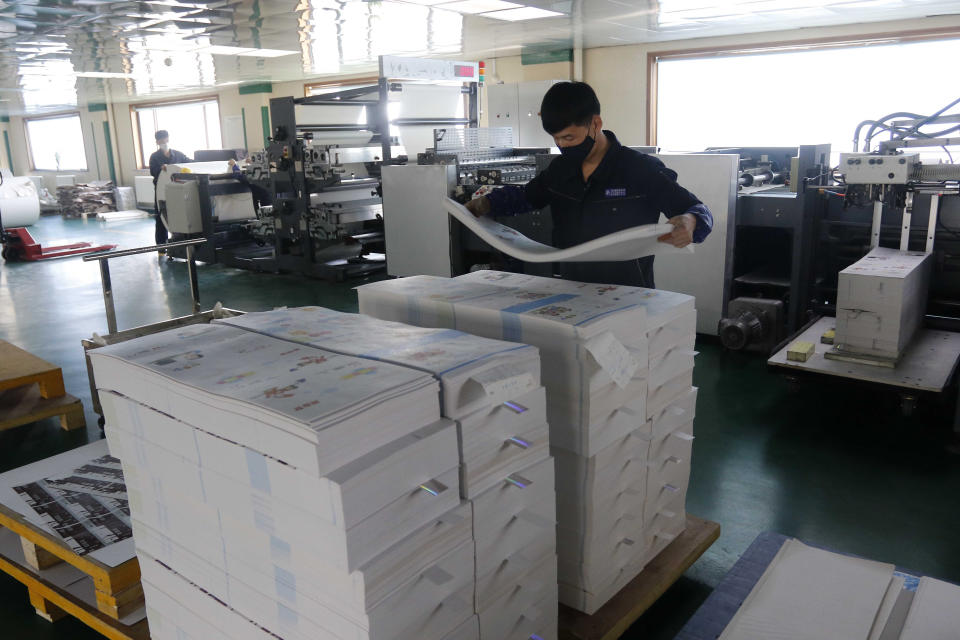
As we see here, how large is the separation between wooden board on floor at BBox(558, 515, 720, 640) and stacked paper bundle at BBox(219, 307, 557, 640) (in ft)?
0.44

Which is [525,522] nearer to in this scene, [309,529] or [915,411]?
[309,529]

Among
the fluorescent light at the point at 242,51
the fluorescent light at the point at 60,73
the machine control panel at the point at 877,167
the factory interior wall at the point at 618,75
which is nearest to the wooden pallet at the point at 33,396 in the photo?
the machine control panel at the point at 877,167

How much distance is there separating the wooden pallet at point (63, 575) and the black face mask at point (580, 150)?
1785mm

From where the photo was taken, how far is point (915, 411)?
3.64m

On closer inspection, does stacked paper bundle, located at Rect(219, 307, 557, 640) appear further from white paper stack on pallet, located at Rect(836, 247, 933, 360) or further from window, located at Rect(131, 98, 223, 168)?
window, located at Rect(131, 98, 223, 168)

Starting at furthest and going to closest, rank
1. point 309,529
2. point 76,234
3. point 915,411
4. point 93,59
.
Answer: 1. point 76,234
2. point 93,59
3. point 915,411
4. point 309,529

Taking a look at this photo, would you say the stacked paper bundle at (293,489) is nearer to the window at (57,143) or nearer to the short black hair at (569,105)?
the short black hair at (569,105)

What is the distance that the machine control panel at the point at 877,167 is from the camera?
355 cm

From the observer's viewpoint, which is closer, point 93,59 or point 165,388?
point 165,388

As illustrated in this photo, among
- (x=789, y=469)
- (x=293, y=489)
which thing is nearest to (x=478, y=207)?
(x=293, y=489)

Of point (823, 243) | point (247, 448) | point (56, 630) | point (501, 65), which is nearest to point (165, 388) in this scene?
point (247, 448)

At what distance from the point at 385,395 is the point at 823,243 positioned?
4184 mm

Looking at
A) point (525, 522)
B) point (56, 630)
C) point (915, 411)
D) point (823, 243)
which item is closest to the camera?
point (525, 522)

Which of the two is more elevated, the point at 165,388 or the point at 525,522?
the point at 165,388
